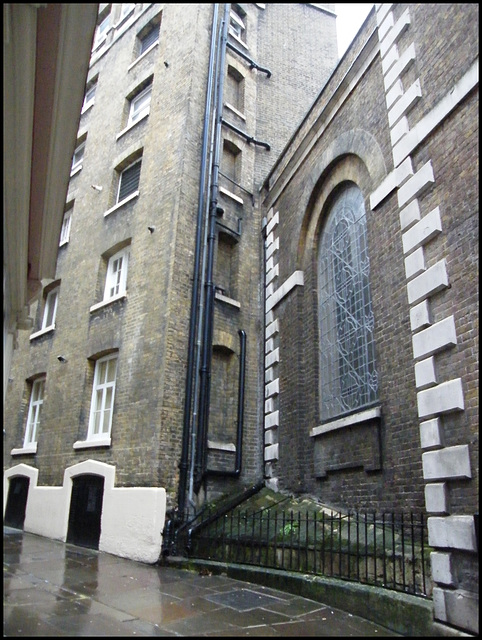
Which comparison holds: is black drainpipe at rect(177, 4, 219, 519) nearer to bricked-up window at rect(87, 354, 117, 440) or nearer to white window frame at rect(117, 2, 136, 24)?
bricked-up window at rect(87, 354, 117, 440)

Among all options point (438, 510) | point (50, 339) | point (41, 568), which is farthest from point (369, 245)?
point (50, 339)

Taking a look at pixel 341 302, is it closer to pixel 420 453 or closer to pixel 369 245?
pixel 369 245

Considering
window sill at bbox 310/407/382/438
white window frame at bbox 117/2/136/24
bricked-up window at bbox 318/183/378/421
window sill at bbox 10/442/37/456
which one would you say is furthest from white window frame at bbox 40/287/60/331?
white window frame at bbox 117/2/136/24

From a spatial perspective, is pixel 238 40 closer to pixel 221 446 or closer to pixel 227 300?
pixel 227 300

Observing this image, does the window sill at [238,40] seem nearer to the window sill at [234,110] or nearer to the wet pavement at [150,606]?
the window sill at [234,110]

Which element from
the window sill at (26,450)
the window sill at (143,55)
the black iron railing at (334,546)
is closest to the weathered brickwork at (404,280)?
the black iron railing at (334,546)

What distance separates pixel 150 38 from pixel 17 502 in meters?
14.8

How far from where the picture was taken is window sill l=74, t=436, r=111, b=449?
37.6ft

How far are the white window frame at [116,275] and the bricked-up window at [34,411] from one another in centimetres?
367

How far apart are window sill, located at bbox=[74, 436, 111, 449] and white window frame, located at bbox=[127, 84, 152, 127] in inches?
360

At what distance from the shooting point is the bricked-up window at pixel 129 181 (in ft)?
47.8

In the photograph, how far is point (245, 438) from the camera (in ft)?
38.4

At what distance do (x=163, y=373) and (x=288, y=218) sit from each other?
470cm

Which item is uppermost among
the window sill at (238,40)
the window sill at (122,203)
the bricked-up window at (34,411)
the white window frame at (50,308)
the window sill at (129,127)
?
the window sill at (238,40)
